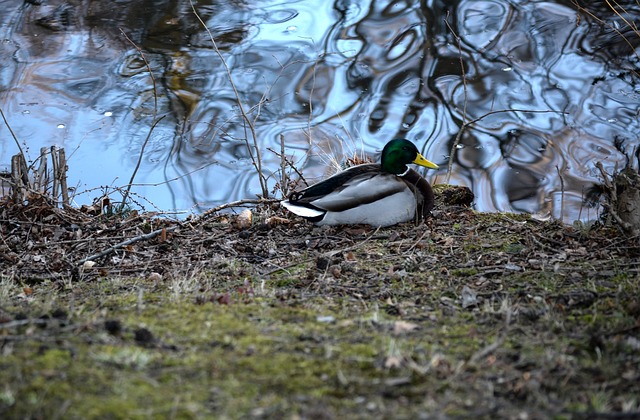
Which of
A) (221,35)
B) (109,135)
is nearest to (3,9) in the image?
(221,35)

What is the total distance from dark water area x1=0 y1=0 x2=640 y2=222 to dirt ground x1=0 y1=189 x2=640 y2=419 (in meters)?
2.21

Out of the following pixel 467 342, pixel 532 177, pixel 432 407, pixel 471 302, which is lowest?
pixel 532 177

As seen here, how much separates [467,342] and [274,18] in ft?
27.4

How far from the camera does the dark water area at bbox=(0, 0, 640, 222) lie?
799cm

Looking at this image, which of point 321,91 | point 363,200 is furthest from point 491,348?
point 321,91

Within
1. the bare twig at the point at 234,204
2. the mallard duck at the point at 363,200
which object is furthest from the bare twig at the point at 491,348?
the bare twig at the point at 234,204

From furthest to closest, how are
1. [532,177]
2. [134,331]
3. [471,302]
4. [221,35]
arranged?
[221,35], [532,177], [471,302], [134,331]

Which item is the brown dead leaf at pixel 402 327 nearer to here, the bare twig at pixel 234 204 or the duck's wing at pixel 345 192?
the duck's wing at pixel 345 192

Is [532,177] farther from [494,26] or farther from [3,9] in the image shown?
[3,9]

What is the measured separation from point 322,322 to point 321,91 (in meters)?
6.27

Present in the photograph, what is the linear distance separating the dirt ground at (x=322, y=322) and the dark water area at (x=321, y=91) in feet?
7.25

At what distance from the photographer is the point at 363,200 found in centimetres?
554

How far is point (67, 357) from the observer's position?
104 inches

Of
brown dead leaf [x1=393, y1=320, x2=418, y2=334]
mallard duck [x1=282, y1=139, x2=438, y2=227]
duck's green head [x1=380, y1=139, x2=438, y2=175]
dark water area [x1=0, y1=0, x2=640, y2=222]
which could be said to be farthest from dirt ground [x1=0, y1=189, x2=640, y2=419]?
dark water area [x1=0, y1=0, x2=640, y2=222]
